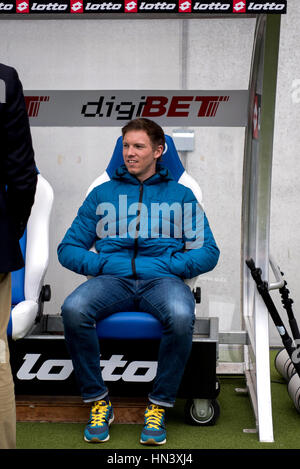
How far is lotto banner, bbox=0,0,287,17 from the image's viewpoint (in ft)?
8.32

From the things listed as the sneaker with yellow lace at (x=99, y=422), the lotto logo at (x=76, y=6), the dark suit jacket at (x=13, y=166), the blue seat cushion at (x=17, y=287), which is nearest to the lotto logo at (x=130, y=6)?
the lotto logo at (x=76, y=6)

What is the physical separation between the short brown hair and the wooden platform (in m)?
1.09

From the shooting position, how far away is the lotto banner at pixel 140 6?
2537 mm

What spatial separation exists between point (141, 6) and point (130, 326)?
119 cm

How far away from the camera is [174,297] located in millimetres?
2736

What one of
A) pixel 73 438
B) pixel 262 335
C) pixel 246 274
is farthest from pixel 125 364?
pixel 246 274

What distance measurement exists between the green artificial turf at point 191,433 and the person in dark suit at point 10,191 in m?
0.63

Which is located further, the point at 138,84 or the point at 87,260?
the point at 138,84

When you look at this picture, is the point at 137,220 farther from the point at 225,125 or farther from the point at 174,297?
the point at 225,125

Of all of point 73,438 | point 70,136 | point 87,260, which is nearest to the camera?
point 73,438

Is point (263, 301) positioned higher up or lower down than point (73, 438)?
higher up

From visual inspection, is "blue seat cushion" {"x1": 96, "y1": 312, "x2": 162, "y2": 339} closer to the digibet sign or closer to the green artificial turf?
the green artificial turf

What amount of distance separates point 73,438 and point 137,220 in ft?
3.00

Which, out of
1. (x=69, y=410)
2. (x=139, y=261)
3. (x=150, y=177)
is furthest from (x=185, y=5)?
(x=69, y=410)
